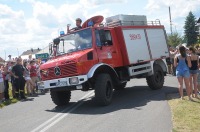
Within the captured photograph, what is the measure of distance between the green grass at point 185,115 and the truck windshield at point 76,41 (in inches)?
130

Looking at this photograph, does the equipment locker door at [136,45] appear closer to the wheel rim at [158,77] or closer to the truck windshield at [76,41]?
the wheel rim at [158,77]

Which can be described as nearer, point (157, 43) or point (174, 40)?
point (157, 43)

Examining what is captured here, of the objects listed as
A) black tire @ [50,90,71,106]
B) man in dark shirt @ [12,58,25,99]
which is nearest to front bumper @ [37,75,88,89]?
black tire @ [50,90,71,106]

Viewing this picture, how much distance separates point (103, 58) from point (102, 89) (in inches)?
47.9

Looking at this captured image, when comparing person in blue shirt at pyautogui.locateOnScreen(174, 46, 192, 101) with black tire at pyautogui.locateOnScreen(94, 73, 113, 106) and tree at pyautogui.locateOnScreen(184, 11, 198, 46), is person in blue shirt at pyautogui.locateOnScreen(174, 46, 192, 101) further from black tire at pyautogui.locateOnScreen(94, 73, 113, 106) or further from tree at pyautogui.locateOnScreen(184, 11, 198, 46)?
tree at pyautogui.locateOnScreen(184, 11, 198, 46)

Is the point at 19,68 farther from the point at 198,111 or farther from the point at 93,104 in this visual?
the point at 198,111

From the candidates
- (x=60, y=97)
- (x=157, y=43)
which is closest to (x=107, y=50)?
(x=60, y=97)

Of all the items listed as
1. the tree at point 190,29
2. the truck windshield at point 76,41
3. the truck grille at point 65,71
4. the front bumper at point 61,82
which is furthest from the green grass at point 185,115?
the tree at point 190,29

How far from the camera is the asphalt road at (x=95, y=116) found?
7969mm

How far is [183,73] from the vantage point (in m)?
10.9

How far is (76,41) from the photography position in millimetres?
11555

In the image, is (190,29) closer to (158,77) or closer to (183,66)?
(158,77)

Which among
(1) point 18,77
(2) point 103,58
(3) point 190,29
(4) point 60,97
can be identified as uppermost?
(3) point 190,29

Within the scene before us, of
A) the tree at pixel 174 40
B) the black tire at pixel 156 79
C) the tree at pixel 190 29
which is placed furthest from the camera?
the tree at pixel 190 29
